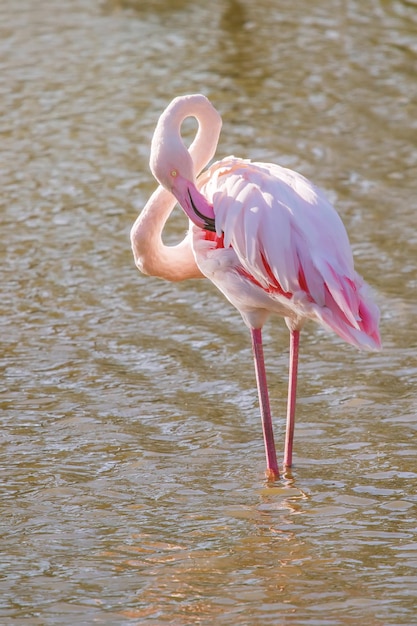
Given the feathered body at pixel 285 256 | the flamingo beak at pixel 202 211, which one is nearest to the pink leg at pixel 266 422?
the feathered body at pixel 285 256

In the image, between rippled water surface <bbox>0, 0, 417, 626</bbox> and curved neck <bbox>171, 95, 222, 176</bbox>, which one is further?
curved neck <bbox>171, 95, 222, 176</bbox>

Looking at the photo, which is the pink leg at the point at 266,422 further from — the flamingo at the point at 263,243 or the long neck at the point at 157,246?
the long neck at the point at 157,246

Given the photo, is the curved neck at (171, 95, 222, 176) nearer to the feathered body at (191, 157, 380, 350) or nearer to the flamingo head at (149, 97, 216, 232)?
the flamingo head at (149, 97, 216, 232)

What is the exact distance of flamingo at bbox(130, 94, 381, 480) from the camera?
5.10 meters

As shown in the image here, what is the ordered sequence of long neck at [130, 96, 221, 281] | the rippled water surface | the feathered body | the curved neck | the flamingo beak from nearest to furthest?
the rippled water surface < the feathered body < the flamingo beak < the curved neck < long neck at [130, 96, 221, 281]

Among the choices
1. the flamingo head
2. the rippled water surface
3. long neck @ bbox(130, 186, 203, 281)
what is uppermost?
the flamingo head

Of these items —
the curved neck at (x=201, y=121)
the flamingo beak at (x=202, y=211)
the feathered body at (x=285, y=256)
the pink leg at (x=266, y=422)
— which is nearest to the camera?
the feathered body at (x=285, y=256)

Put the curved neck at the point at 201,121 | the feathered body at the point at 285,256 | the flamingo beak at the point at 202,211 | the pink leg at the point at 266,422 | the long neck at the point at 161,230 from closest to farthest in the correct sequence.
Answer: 1. the feathered body at the point at 285,256
2. the flamingo beak at the point at 202,211
3. the pink leg at the point at 266,422
4. the curved neck at the point at 201,121
5. the long neck at the point at 161,230

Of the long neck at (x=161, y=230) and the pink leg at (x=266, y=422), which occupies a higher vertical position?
the long neck at (x=161, y=230)

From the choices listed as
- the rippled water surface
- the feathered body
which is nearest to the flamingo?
the feathered body

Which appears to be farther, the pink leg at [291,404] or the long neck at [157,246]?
the long neck at [157,246]

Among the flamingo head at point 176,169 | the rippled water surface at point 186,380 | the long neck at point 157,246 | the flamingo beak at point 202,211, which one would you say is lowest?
the rippled water surface at point 186,380

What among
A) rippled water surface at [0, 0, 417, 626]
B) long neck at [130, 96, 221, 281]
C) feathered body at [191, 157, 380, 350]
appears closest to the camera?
rippled water surface at [0, 0, 417, 626]

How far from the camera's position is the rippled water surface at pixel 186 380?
4.54m
